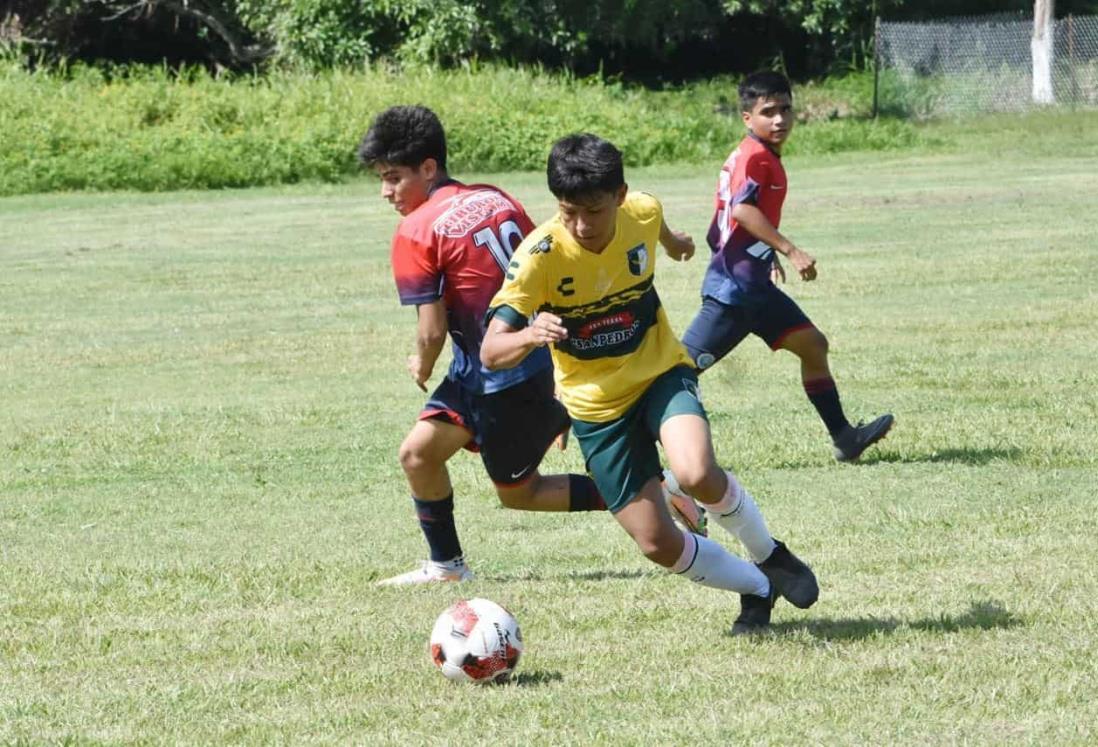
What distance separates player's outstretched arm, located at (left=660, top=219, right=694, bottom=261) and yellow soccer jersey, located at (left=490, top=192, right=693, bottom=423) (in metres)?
0.64

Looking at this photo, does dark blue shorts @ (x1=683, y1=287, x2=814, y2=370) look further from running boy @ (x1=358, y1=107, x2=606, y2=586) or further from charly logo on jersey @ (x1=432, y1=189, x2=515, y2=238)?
charly logo on jersey @ (x1=432, y1=189, x2=515, y2=238)

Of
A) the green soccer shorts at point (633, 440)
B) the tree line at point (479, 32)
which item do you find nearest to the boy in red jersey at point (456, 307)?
the green soccer shorts at point (633, 440)

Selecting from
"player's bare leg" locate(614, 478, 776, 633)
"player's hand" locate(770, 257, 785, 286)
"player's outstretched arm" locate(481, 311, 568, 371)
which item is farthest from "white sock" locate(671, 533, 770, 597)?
"player's hand" locate(770, 257, 785, 286)

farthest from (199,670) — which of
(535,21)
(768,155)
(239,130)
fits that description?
(535,21)

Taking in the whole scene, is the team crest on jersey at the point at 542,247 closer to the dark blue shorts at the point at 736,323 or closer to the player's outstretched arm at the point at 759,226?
the player's outstretched arm at the point at 759,226

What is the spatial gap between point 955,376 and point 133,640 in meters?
6.97

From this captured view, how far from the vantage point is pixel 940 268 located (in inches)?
672

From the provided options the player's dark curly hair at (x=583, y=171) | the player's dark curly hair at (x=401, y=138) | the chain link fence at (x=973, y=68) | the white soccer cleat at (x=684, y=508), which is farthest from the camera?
the chain link fence at (x=973, y=68)

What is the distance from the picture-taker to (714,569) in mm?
5715

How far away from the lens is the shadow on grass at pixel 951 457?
8891 mm

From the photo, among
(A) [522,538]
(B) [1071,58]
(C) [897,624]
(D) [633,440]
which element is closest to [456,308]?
(D) [633,440]

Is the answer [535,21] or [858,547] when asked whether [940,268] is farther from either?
[535,21]

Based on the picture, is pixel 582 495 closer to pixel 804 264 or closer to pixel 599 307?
pixel 599 307

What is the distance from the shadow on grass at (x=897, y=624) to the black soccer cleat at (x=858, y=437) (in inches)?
125
